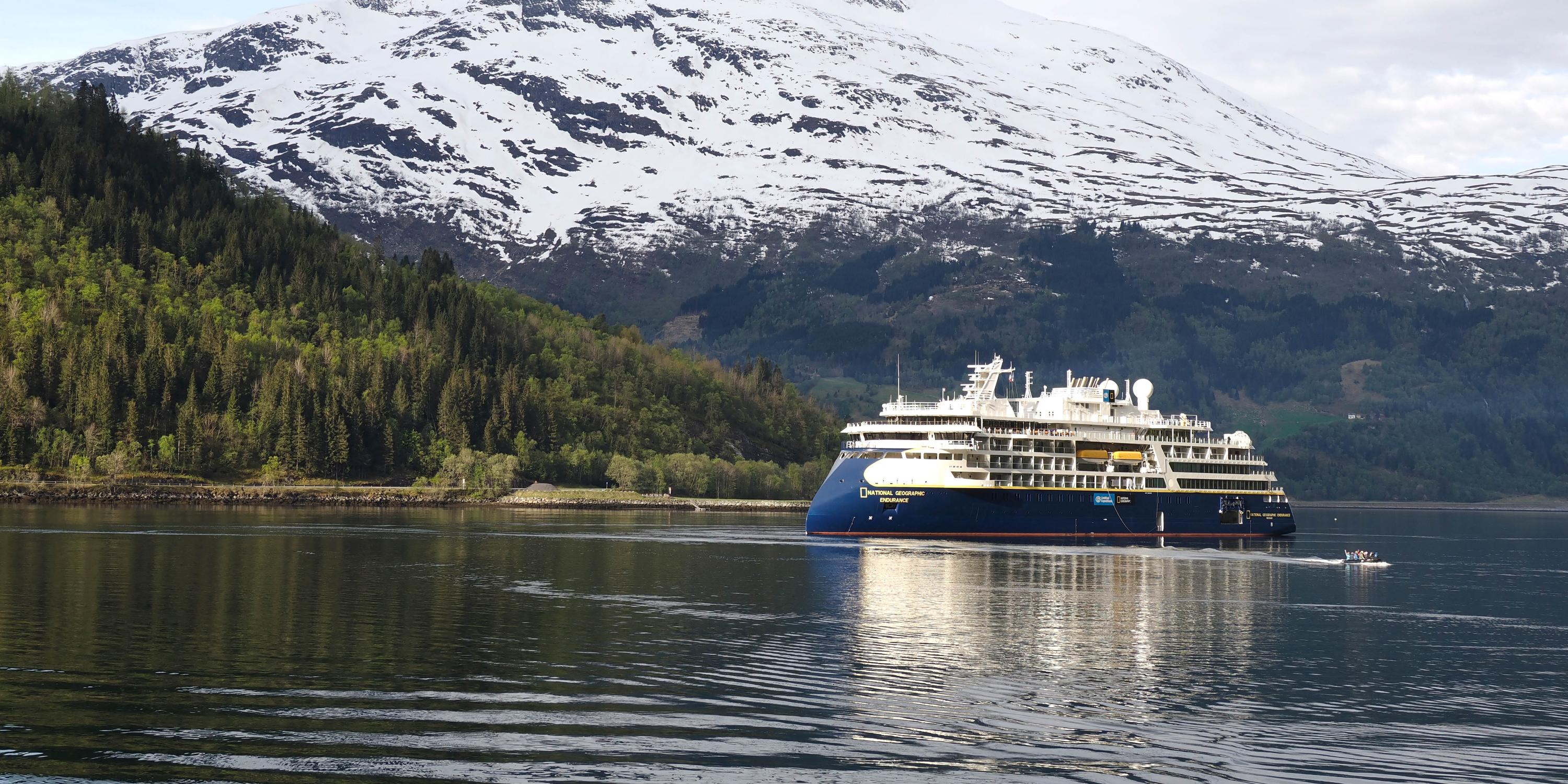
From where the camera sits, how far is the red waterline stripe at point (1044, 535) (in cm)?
14400

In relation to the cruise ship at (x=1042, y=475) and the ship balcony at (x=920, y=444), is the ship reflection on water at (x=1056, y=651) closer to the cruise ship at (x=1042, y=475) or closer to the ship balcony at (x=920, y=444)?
the cruise ship at (x=1042, y=475)

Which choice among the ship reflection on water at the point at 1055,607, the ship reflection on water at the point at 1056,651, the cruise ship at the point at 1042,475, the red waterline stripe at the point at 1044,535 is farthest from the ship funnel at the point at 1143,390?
the ship reflection on water at the point at 1056,651

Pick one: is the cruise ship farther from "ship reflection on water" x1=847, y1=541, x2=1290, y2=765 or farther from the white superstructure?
"ship reflection on water" x1=847, y1=541, x2=1290, y2=765

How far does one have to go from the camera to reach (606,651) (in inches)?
2500

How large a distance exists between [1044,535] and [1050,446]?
32.0ft

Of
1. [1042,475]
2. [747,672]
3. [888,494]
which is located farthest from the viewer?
[1042,475]

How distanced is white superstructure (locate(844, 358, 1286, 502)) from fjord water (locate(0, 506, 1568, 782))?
33579 millimetres

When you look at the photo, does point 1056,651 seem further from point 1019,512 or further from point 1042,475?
point 1042,475

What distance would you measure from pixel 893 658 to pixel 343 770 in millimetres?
27334

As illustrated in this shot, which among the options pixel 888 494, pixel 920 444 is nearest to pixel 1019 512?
pixel 920 444

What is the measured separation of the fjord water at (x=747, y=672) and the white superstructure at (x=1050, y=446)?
33579 millimetres

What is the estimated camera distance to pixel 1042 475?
153125mm

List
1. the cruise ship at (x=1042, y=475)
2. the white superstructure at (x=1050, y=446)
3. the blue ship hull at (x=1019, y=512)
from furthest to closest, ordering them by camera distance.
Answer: the white superstructure at (x=1050, y=446) < the cruise ship at (x=1042, y=475) < the blue ship hull at (x=1019, y=512)

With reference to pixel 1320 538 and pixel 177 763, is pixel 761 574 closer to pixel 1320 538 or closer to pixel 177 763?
pixel 177 763
